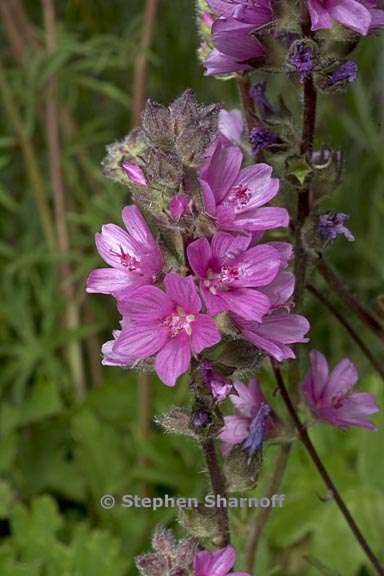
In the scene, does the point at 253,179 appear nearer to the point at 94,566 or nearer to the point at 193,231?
the point at 193,231

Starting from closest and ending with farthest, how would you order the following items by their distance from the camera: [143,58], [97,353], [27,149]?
[143,58] → [27,149] → [97,353]

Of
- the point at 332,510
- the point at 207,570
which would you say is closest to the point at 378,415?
the point at 332,510

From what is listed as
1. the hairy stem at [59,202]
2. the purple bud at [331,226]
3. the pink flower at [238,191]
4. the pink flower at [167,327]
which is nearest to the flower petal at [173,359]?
the pink flower at [167,327]

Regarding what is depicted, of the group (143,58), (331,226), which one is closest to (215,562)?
(331,226)

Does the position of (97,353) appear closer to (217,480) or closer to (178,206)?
(217,480)

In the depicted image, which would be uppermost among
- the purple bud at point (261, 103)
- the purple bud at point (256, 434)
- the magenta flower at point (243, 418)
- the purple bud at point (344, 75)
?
the purple bud at point (344, 75)

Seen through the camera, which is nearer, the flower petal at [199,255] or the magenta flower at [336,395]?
the flower petal at [199,255]

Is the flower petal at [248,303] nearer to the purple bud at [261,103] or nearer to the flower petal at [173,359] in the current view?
the flower petal at [173,359]
